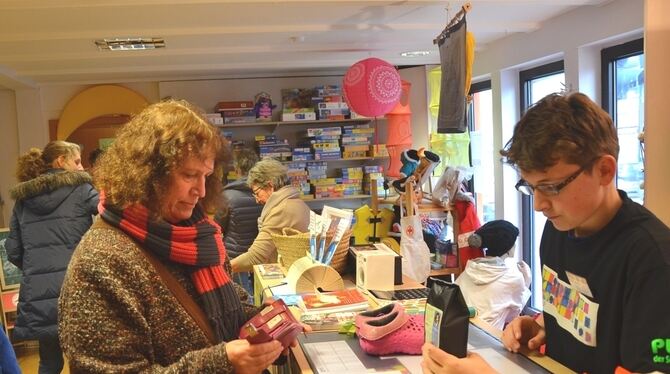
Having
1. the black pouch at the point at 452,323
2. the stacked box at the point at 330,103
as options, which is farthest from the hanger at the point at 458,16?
the stacked box at the point at 330,103

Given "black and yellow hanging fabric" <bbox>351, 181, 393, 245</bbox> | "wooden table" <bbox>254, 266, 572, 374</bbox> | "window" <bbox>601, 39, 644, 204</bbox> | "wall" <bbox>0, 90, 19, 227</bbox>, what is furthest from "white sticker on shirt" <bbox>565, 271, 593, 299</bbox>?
"wall" <bbox>0, 90, 19, 227</bbox>

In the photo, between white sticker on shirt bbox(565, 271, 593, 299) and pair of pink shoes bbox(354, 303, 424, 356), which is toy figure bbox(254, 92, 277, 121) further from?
white sticker on shirt bbox(565, 271, 593, 299)

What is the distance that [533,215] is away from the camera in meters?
4.92

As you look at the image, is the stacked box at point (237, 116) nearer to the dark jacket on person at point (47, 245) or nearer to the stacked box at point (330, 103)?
the stacked box at point (330, 103)

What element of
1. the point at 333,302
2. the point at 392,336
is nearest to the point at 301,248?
the point at 333,302

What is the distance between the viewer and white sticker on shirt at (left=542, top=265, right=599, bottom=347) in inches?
48.8

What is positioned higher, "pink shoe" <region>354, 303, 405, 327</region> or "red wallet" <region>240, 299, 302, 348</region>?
"red wallet" <region>240, 299, 302, 348</region>

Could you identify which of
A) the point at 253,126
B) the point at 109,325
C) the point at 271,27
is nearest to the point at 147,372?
the point at 109,325

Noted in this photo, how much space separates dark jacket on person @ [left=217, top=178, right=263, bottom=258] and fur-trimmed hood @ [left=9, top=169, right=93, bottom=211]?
90 cm

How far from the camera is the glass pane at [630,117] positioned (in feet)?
12.1

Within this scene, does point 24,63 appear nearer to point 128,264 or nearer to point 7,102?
point 7,102

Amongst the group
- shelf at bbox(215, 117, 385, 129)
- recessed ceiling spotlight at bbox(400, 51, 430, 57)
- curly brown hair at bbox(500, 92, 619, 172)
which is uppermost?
recessed ceiling spotlight at bbox(400, 51, 430, 57)

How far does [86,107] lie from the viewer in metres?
6.23

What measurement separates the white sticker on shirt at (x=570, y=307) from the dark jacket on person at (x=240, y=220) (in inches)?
98.9
